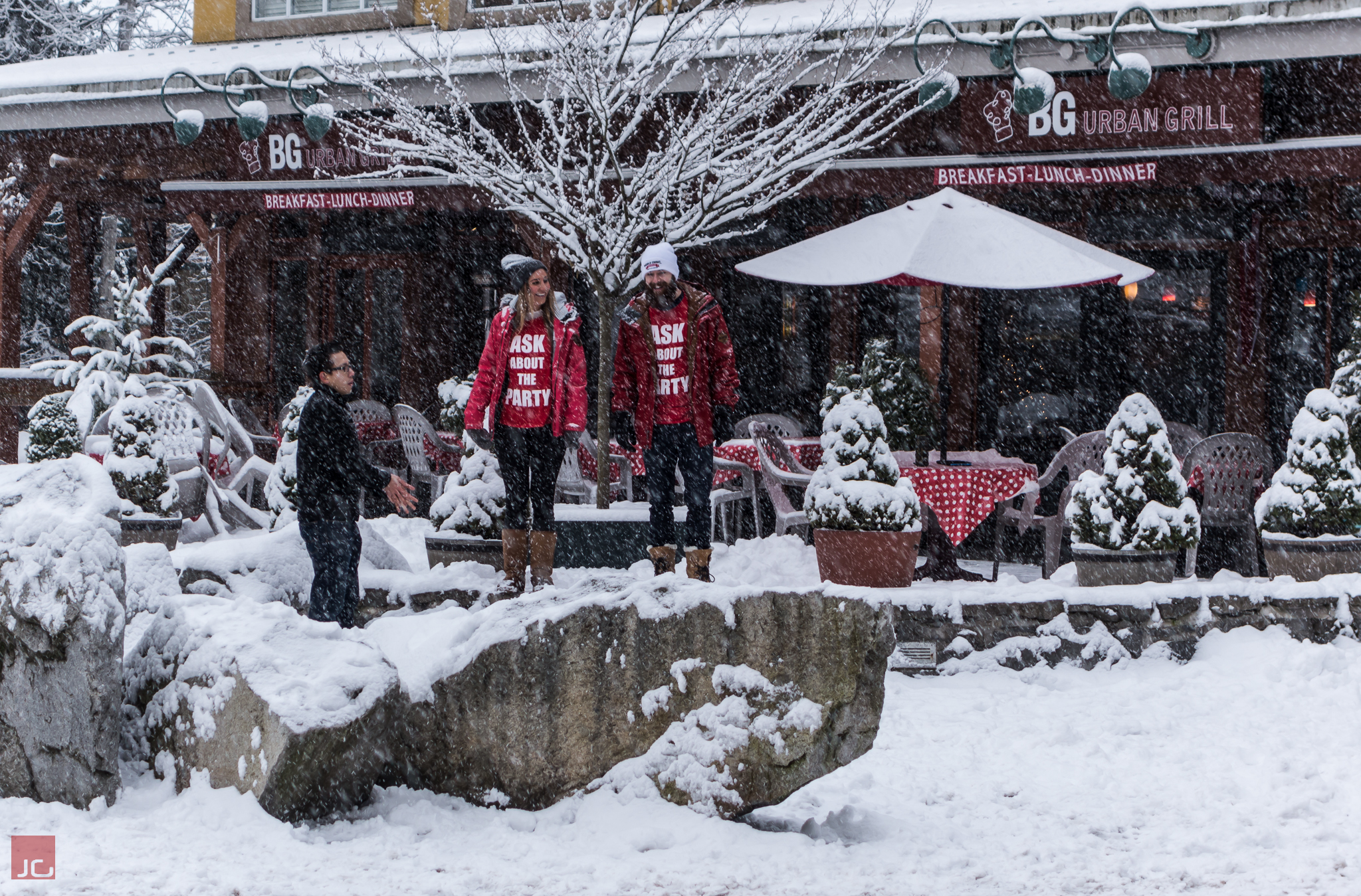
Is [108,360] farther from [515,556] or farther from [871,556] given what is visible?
[871,556]

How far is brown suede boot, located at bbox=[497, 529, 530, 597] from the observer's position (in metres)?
6.50

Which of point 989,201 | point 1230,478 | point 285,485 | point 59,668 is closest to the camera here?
point 59,668

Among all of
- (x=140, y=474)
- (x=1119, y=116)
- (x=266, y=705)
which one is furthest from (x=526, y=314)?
(x=1119, y=116)

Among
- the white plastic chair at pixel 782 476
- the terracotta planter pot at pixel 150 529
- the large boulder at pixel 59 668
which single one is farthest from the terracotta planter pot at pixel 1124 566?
the terracotta planter pot at pixel 150 529

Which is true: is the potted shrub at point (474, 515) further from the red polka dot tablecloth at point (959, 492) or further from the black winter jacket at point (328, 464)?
the red polka dot tablecloth at point (959, 492)

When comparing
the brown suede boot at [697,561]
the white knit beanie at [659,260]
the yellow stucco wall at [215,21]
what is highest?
the yellow stucco wall at [215,21]

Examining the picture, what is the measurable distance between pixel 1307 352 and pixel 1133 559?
178 inches

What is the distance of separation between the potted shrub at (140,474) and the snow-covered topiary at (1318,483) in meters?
5.95

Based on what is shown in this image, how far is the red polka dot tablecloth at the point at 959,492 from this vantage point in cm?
705

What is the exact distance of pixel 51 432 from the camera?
9.22 meters

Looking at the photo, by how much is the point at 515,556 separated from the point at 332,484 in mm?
1076

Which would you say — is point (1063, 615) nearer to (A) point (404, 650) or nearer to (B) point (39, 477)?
(A) point (404, 650)

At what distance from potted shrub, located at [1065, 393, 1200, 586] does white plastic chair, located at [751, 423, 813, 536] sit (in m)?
1.59

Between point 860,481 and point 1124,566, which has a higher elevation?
point 860,481
